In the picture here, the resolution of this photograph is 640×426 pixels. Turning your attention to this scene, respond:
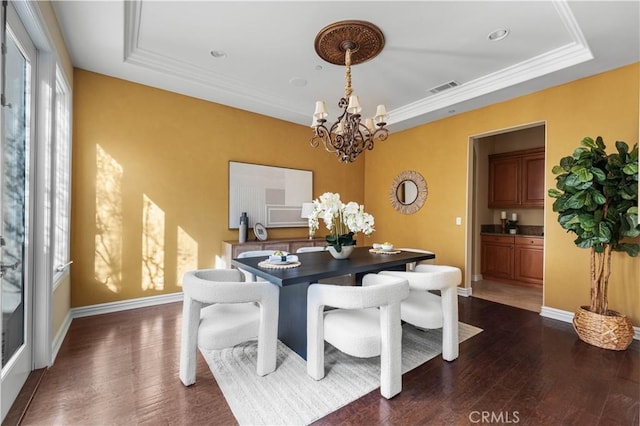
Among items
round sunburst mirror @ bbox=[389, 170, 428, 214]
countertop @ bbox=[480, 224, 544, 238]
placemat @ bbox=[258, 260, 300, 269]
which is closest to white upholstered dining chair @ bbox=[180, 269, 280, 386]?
placemat @ bbox=[258, 260, 300, 269]

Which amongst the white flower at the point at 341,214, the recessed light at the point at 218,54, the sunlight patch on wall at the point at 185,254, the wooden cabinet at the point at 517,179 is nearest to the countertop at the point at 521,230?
the wooden cabinet at the point at 517,179

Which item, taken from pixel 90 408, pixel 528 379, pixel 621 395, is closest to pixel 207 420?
pixel 90 408

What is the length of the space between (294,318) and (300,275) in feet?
2.25

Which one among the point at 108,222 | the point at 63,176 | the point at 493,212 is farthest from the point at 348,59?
the point at 493,212

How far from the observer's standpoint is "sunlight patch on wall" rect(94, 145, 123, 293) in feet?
11.5

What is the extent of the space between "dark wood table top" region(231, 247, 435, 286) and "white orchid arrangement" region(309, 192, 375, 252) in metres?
0.23

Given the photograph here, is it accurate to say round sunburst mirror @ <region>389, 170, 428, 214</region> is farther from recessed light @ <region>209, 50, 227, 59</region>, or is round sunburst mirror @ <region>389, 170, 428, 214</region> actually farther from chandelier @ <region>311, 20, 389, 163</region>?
recessed light @ <region>209, 50, 227, 59</region>

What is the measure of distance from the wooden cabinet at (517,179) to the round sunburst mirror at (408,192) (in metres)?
1.65

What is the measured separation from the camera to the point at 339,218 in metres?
2.85

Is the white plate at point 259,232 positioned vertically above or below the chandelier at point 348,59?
below

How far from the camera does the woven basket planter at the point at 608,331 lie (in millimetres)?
2697

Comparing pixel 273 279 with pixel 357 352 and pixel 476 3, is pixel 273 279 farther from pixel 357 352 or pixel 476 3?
pixel 476 3

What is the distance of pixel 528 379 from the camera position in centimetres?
222

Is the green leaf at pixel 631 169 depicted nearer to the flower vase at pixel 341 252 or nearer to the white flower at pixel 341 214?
the white flower at pixel 341 214
